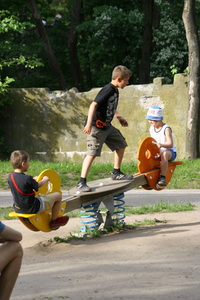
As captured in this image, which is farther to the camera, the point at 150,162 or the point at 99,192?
the point at 150,162

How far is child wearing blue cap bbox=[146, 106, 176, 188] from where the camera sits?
8.13 m

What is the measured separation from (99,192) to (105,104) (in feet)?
3.72

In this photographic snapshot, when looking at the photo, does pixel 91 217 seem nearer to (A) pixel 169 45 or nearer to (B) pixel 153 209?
(B) pixel 153 209

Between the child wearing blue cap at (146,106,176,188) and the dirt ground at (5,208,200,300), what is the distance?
31.4 inches

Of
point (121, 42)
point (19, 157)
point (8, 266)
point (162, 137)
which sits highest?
point (121, 42)

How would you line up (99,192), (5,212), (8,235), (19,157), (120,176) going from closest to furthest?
1. (8,235)
2. (19,157)
3. (99,192)
4. (120,176)
5. (5,212)

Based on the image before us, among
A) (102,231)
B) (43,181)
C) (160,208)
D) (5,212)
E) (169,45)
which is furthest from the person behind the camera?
(169,45)

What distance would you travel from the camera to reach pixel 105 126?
752 centimetres

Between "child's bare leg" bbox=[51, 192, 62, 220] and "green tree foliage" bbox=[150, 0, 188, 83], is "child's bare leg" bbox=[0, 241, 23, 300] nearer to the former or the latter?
"child's bare leg" bbox=[51, 192, 62, 220]

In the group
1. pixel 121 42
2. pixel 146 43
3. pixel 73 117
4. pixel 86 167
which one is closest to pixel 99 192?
pixel 86 167

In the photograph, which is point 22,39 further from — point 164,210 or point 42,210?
point 42,210

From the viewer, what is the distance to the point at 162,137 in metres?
8.20

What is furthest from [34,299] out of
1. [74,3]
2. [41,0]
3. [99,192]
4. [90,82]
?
[41,0]

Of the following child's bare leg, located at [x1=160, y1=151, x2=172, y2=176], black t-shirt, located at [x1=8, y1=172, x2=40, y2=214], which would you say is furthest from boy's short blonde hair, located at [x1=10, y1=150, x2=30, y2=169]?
child's bare leg, located at [x1=160, y1=151, x2=172, y2=176]
